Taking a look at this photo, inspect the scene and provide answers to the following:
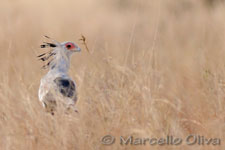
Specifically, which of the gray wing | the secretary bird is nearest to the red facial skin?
the secretary bird

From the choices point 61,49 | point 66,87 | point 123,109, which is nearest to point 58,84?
point 66,87

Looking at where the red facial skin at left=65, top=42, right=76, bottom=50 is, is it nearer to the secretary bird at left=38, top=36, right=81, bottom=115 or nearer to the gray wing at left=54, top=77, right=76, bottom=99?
the secretary bird at left=38, top=36, right=81, bottom=115

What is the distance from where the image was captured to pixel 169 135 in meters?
3.75

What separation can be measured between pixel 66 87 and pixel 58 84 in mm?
66

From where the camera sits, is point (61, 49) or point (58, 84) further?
point (61, 49)

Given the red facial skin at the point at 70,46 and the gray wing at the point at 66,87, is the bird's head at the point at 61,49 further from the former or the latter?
the gray wing at the point at 66,87

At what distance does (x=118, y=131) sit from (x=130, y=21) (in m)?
8.30

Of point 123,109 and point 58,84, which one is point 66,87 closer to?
point 58,84

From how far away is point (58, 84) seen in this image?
428cm

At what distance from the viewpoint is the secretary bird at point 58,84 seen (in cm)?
410

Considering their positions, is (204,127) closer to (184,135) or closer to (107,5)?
(184,135)

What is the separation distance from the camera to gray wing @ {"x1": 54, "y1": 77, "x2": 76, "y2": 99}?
4.24m

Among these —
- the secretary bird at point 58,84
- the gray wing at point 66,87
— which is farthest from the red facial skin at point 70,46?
the gray wing at point 66,87

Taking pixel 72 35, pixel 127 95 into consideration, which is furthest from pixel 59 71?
pixel 72 35
